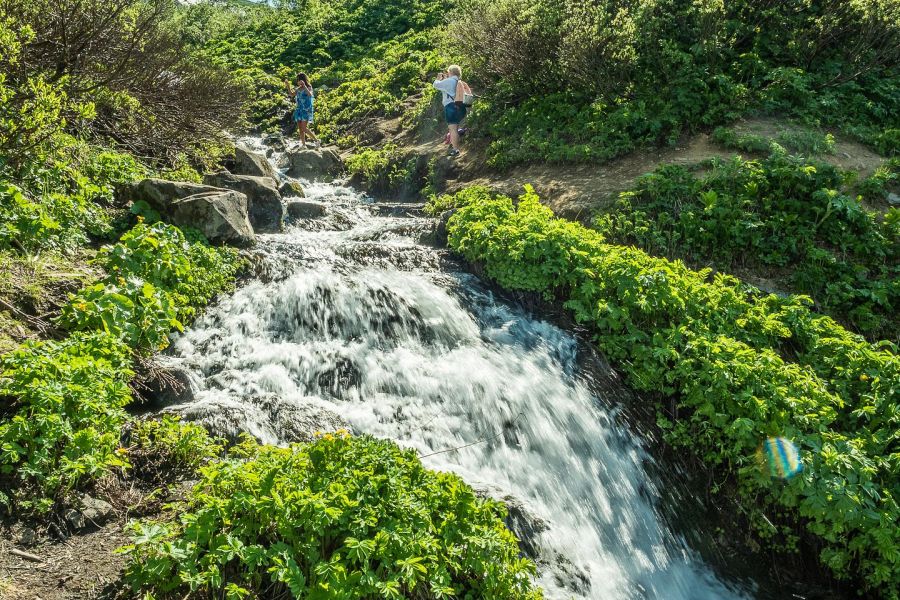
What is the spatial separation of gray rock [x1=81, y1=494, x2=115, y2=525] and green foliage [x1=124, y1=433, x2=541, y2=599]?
1.87 feet

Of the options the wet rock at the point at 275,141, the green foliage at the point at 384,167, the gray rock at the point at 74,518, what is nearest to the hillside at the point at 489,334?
the gray rock at the point at 74,518

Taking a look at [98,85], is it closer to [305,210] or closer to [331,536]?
[305,210]

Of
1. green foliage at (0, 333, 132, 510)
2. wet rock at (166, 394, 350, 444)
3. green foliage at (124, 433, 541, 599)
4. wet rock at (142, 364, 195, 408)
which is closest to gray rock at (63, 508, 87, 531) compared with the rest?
green foliage at (0, 333, 132, 510)

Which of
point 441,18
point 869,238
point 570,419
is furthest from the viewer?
point 441,18

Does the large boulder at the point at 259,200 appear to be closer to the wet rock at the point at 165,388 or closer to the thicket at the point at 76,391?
the thicket at the point at 76,391

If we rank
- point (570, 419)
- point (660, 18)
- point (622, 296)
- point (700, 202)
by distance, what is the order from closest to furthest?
point (570, 419) → point (622, 296) → point (700, 202) → point (660, 18)

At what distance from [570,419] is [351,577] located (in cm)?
357

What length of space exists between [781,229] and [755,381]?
14.4 feet

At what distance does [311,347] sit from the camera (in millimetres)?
6379

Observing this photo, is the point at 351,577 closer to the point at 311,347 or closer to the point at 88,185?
the point at 311,347

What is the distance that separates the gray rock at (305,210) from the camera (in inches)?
423

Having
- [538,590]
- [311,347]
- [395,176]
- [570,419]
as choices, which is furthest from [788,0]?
[538,590]

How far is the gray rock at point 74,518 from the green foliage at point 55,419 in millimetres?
127

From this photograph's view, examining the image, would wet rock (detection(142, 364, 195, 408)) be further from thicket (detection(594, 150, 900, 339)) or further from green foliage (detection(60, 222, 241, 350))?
thicket (detection(594, 150, 900, 339))
